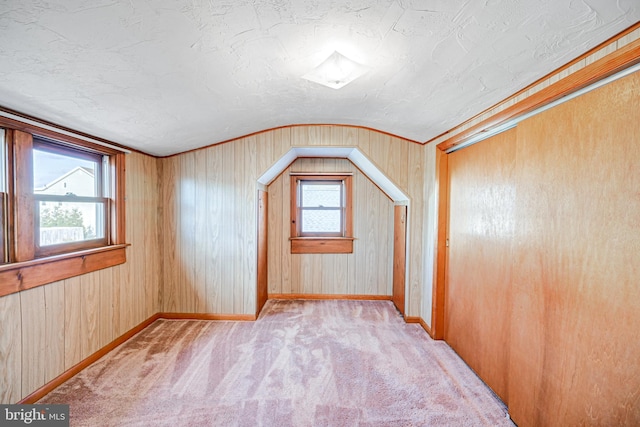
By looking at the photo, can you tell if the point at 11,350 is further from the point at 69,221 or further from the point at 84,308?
the point at 69,221

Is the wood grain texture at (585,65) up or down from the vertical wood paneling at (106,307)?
up

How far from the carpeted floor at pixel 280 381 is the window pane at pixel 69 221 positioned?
3.58ft

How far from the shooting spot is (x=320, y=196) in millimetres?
4195

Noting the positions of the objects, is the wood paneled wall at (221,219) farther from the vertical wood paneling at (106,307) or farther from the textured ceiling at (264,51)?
the textured ceiling at (264,51)

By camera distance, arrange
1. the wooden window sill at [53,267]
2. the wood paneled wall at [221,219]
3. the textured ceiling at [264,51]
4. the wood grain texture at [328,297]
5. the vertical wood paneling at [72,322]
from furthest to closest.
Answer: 1. the wood grain texture at [328,297]
2. the wood paneled wall at [221,219]
3. the vertical wood paneling at [72,322]
4. the wooden window sill at [53,267]
5. the textured ceiling at [264,51]

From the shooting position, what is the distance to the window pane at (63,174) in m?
2.01

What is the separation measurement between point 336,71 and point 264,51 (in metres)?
0.44

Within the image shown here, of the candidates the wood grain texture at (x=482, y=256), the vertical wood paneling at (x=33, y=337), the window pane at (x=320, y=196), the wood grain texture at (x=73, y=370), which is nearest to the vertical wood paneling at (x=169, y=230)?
the wood grain texture at (x=73, y=370)

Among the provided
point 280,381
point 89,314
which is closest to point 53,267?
point 89,314

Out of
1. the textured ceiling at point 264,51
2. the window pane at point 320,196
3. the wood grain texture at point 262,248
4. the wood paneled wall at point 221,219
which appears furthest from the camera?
the window pane at point 320,196

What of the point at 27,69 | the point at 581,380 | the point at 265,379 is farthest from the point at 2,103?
the point at 581,380

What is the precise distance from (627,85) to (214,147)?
334cm
